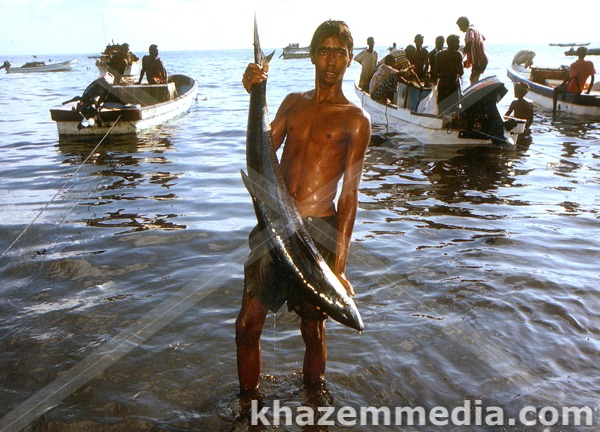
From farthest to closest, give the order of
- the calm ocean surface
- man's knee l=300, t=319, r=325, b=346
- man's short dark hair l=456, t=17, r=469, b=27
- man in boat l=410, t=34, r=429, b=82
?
man in boat l=410, t=34, r=429, b=82
man's short dark hair l=456, t=17, r=469, b=27
the calm ocean surface
man's knee l=300, t=319, r=325, b=346

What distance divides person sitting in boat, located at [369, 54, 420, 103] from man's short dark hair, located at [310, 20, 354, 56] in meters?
12.0

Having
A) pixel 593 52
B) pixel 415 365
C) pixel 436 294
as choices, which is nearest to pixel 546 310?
pixel 436 294

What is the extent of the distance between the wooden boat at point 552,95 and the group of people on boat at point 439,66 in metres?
6.07

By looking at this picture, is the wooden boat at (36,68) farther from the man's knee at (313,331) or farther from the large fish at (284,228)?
the man's knee at (313,331)

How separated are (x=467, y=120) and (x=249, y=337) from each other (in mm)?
10698

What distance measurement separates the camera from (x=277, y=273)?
3113 mm

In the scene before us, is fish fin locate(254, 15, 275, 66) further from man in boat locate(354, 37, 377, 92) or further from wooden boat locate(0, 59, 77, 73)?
wooden boat locate(0, 59, 77, 73)

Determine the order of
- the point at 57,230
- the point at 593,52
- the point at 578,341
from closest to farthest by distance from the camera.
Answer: the point at 578,341, the point at 57,230, the point at 593,52

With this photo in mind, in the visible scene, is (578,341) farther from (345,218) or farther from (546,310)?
(345,218)

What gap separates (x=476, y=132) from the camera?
12.7m

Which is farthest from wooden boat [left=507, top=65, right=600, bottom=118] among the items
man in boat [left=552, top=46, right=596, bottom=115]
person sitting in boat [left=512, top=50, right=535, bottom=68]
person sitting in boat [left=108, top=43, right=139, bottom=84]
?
person sitting in boat [left=108, top=43, right=139, bottom=84]

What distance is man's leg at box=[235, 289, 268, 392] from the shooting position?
3.17 m

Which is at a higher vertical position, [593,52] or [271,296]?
[593,52]

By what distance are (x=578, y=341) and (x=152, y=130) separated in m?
14.1
